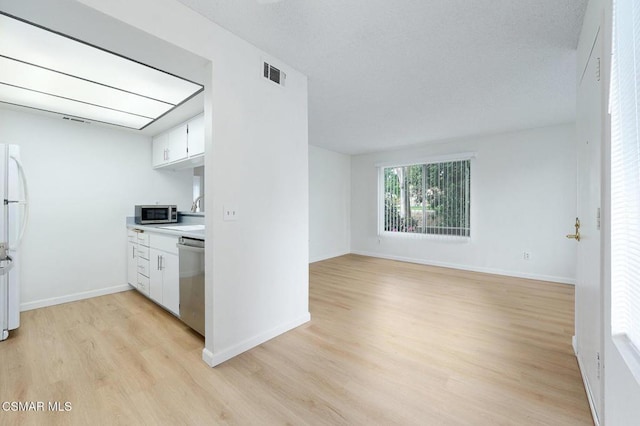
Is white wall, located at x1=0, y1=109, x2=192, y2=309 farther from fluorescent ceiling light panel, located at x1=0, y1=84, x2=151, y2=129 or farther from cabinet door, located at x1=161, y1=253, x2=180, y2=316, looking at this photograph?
cabinet door, located at x1=161, y1=253, x2=180, y2=316

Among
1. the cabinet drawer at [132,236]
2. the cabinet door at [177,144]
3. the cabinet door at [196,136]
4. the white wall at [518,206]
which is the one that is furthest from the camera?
the white wall at [518,206]

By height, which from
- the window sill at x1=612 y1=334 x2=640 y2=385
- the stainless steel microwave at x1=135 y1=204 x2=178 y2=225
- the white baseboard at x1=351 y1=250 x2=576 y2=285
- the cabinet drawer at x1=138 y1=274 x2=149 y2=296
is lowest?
the white baseboard at x1=351 y1=250 x2=576 y2=285

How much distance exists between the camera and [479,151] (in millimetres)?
4762

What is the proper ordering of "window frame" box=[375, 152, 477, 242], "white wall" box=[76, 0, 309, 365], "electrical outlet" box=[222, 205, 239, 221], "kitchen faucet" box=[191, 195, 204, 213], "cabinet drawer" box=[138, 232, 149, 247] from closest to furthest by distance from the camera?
1. "white wall" box=[76, 0, 309, 365]
2. "electrical outlet" box=[222, 205, 239, 221]
3. "cabinet drawer" box=[138, 232, 149, 247]
4. "kitchen faucet" box=[191, 195, 204, 213]
5. "window frame" box=[375, 152, 477, 242]

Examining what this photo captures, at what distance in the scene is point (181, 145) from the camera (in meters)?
3.26

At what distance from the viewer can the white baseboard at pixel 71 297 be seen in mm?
2996

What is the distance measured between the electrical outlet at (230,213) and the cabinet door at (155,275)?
52.7 inches

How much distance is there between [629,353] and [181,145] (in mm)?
3868

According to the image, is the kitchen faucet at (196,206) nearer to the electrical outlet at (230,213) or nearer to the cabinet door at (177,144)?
the cabinet door at (177,144)

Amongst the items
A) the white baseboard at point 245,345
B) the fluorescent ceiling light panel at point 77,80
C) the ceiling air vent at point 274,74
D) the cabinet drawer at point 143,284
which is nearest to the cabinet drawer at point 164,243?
the cabinet drawer at point 143,284

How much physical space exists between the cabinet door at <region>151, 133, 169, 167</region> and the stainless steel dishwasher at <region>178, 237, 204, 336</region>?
178 centimetres

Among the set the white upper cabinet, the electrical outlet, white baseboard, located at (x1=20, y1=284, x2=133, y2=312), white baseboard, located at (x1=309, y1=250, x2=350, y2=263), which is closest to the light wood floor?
white baseboard, located at (x1=20, y1=284, x2=133, y2=312)

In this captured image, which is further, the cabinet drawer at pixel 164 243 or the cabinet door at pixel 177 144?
the cabinet door at pixel 177 144

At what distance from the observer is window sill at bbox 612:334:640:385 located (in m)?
0.79
